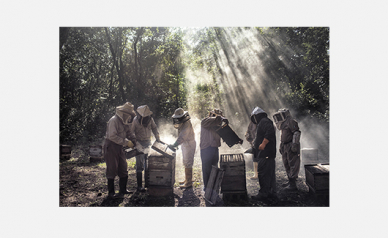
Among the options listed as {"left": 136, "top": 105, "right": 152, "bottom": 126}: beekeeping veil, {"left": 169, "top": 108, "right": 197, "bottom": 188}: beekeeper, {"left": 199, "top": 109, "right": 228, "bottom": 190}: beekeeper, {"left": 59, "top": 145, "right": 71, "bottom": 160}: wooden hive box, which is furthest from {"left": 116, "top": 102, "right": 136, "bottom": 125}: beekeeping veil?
{"left": 59, "top": 145, "right": 71, "bottom": 160}: wooden hive box

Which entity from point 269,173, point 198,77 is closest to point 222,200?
point 269,173

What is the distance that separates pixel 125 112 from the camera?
15.9ft

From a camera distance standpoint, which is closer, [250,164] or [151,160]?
[151,160]

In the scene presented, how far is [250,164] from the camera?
7.68 meters

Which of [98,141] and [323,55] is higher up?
[323,55]

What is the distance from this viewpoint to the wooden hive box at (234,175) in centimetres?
441

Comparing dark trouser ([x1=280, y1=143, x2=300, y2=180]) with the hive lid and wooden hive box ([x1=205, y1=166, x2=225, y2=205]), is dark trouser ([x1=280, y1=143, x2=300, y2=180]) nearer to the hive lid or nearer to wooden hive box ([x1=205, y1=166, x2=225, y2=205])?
wooden hive box ([x1=205, y1=166, x2=225, y2=205])

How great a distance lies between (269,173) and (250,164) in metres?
2.99

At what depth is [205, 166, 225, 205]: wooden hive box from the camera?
4.42 metres

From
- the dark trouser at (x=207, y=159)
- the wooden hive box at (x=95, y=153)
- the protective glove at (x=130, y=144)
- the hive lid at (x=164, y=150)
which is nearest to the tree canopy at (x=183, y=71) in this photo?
the wooden hive box at (x=95, y=153)

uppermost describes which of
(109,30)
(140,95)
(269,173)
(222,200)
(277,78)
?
(109,30)

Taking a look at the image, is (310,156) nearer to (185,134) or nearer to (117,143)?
(185,134)

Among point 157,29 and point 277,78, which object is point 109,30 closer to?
point 157,29

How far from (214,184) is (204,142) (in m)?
0.90
